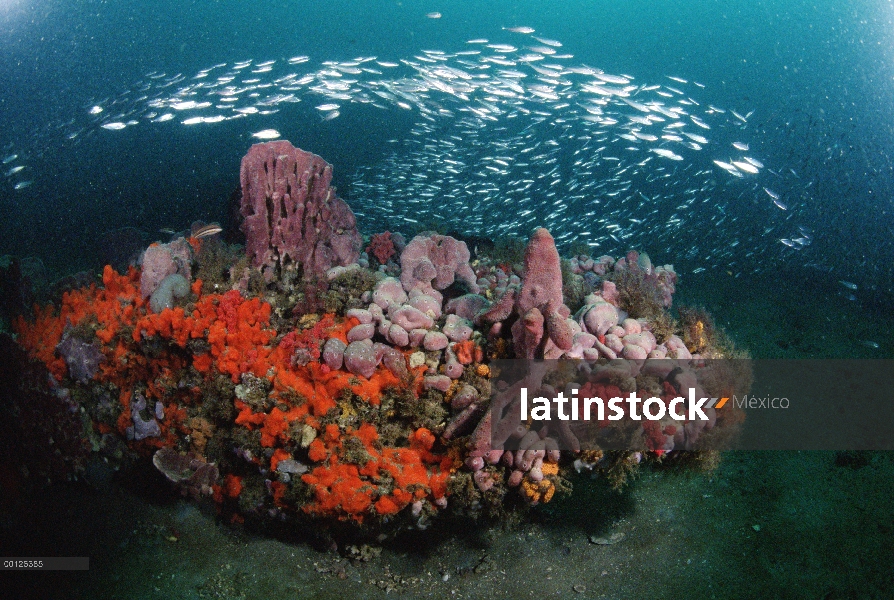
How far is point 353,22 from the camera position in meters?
34.7

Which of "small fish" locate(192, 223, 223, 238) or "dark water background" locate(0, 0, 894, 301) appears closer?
"small fish" locate(192, 223, 223, 238)

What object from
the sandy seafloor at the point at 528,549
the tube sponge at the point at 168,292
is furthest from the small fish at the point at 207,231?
the sandy seafloor at the point at 528,549

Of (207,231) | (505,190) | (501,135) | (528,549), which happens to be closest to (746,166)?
(505,190)

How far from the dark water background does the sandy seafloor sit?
6.31m

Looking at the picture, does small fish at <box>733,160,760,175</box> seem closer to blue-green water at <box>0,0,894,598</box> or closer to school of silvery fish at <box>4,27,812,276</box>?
school of silvery fish at <box>4,27,812,276</box>

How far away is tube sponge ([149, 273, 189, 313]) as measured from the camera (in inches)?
227

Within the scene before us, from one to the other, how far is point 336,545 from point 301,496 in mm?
1245

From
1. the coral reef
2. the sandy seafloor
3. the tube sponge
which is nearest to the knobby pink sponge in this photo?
A: the coral reef

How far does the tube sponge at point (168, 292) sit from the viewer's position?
5.75 meters

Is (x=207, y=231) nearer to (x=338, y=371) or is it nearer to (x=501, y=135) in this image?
(x=338, y=371)

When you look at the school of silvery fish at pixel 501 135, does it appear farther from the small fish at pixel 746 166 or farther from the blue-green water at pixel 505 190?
the blue-green water at pixel 505 190

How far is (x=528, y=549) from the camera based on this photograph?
6.05m

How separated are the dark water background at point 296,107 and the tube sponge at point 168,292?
209 inches

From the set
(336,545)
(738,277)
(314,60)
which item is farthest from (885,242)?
(314,60)
